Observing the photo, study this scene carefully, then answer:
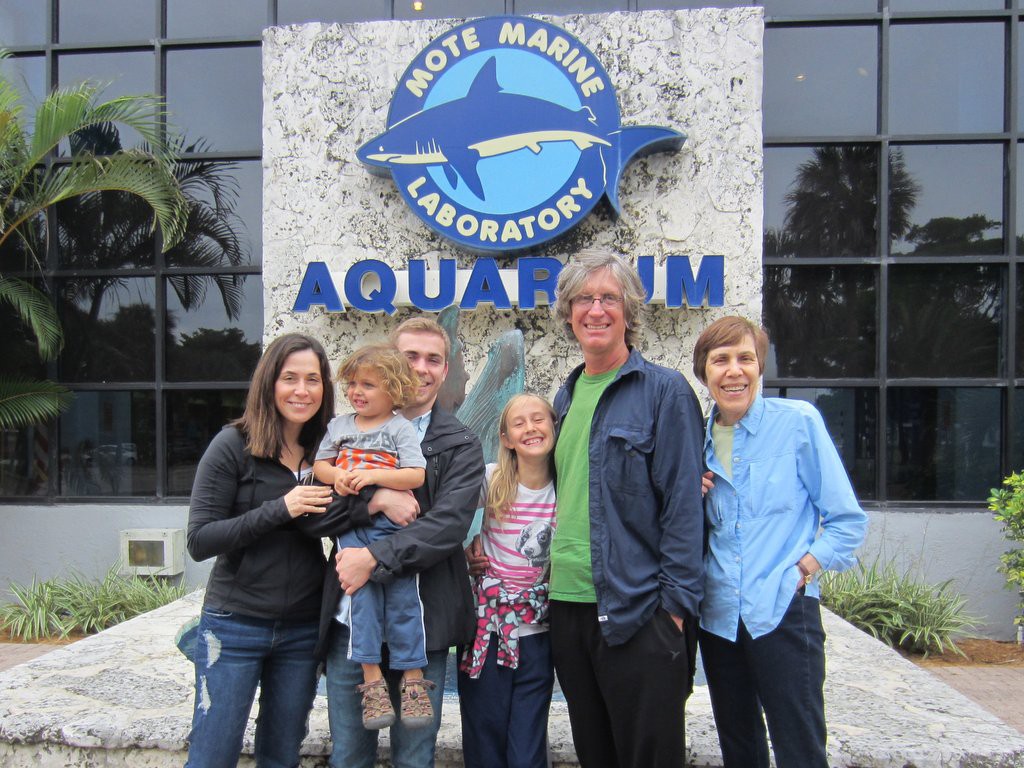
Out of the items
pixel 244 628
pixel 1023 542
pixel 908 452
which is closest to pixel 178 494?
pixel 244 628

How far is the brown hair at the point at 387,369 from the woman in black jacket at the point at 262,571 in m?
0.20

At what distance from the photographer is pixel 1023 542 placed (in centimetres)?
578

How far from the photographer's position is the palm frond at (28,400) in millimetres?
6348

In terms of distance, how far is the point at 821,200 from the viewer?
655cm

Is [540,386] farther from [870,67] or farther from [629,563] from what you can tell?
[870,67]

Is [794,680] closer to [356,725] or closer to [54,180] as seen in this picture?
[356,725]

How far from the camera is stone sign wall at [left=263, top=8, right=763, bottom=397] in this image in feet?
16.7

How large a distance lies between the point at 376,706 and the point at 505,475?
0.74m

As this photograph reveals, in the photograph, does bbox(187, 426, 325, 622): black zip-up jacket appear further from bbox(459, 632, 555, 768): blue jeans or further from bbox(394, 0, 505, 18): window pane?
bbox(394, 0, 505, 18): window pane

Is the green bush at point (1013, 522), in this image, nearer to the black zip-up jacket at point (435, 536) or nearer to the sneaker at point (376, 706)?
the black zip-up jacket at point (435, 536)

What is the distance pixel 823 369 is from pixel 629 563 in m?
5.04

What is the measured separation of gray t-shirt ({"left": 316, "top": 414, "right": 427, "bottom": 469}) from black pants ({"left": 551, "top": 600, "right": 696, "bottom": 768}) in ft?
2.04

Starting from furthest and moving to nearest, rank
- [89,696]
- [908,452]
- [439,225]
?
[908,452]
[439,225]
[89,696]

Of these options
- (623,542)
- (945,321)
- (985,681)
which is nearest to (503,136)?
(623,542)
